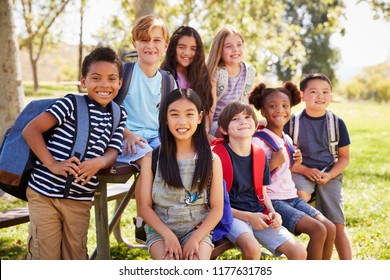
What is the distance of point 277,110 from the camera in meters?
3.90

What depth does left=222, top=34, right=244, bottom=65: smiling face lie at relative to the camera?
14.8ft

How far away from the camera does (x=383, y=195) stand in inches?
283

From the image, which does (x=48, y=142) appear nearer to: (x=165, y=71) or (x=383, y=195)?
(x=165, y=71)

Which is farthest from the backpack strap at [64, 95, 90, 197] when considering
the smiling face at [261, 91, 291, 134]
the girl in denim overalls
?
the smiling face at [261, 91, 291, 134]

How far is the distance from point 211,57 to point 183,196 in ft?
5.77

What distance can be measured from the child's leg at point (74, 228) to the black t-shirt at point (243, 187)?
2.98ft

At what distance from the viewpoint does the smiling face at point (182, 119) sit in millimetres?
3145

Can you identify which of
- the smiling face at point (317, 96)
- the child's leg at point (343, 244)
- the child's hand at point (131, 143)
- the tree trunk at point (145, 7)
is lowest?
the child's leg at point (343, 244)

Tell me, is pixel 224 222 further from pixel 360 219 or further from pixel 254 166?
pixel 360 219

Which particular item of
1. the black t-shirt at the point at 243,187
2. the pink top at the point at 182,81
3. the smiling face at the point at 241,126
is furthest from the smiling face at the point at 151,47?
the black t-shirt at the point at 243,187

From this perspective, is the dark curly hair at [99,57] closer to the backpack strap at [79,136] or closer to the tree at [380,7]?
the backpack strap at [79,136]

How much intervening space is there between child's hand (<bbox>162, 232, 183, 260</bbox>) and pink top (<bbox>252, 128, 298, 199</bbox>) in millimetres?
992

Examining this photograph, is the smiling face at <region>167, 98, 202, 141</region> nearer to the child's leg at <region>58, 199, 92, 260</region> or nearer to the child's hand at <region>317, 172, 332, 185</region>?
the child's leg at <region>58, 199, 92, 260</region>
